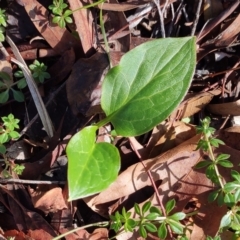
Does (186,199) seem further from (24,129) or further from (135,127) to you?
(24,129)

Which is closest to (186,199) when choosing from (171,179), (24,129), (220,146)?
(171,179)

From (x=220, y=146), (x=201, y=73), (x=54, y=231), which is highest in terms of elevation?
(x=201, y=73)

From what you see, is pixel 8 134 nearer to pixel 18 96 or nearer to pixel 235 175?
pixel 18 96

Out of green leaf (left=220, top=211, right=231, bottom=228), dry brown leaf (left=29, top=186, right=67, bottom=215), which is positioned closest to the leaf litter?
dry brown leaf (left=29, top=186, right=67, bottom=215)

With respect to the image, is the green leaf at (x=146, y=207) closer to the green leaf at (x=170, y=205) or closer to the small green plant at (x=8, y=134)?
the green leaf at (x=170, y=205)

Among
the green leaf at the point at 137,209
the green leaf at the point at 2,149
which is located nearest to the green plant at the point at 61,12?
the green leaf at the point at 2,149

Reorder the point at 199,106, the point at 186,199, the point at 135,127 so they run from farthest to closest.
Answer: the point at 199,106, the point at 186,199, the point at 135,127

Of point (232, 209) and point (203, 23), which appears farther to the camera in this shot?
point (203, 23)
